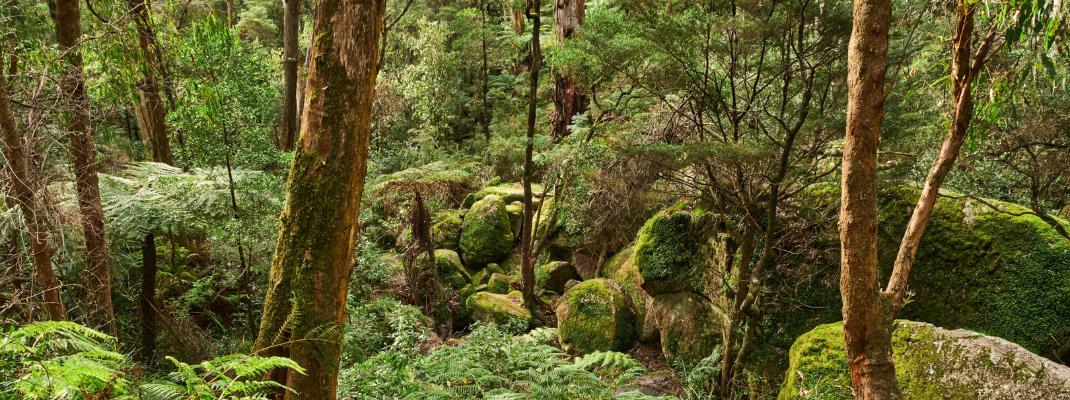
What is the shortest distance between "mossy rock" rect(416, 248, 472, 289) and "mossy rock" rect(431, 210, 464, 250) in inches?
28.0

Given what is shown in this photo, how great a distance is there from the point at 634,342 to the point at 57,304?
6.49 meters

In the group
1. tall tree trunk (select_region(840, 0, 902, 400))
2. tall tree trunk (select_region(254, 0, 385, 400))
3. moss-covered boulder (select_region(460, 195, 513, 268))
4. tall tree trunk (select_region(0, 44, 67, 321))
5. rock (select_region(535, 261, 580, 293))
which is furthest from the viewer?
moss-covered boulder (select_region(460, 195, 513, 268))

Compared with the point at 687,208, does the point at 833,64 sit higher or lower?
higher

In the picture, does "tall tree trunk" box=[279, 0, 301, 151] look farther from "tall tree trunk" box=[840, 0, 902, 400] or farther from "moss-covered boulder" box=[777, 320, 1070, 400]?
"tall tree trunk" box=[840, 0, 902, 400]

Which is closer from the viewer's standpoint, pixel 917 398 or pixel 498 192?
pixel 917 398

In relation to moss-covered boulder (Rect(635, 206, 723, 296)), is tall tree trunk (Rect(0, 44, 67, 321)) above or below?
above

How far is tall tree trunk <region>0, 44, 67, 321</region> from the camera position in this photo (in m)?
4.37

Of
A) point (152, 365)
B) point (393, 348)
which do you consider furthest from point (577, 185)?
point (152, 365)

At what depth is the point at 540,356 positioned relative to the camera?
16.6 ft

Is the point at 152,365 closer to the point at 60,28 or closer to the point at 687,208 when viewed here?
the point at 60,28

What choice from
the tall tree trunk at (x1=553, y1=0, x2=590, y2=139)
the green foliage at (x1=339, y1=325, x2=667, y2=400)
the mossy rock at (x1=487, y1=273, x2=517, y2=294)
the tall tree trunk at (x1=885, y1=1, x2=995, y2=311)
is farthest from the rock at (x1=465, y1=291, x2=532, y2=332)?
the tall tree trunk at (x1=885, y1=1, x2=995, y2=311)

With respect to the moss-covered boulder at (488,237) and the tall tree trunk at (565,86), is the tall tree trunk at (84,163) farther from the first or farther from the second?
the tall tree trunk at (565,86)

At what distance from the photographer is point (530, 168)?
9531 mm

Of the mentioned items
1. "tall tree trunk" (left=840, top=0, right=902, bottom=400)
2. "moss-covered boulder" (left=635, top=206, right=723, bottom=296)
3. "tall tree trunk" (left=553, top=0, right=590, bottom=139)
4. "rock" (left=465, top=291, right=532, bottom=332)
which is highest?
"tall tree trunk" (left=553, top=0, right=590, bottom=139)
